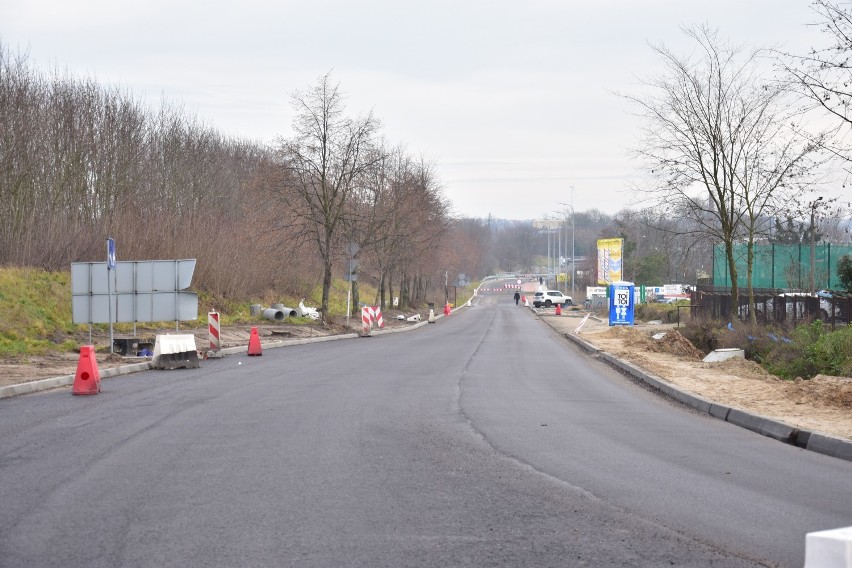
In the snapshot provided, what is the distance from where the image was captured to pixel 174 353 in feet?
67.4

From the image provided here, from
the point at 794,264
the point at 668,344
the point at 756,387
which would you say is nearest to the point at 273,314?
the point at 668,344

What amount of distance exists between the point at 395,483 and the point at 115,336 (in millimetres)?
21949

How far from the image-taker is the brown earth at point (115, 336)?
59.0 ft

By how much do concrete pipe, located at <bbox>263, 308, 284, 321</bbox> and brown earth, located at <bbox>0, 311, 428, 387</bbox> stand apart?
2.20 feet

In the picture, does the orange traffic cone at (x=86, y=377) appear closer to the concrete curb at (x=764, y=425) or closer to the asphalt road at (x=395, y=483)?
the asphalt road at (x=395, y=483)

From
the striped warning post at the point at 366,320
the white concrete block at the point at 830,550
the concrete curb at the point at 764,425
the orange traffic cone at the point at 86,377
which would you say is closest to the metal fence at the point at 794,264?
the concrete curb at the point at 764,425

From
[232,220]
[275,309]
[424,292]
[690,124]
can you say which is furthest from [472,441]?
[424,292]

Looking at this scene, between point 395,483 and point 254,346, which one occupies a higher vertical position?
point 395,483

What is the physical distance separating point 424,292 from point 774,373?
7899 centimetres

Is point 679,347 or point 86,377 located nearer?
point 86,377

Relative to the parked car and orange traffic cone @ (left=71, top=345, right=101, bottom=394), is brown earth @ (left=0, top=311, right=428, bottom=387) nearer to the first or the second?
orange traffic cone @ (left=71, top=345, right=101, bottom=394)

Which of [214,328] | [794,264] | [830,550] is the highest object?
[794,264]

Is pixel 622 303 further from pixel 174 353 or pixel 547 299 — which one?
pixel 547 299

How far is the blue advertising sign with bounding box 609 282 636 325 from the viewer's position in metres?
38.6
